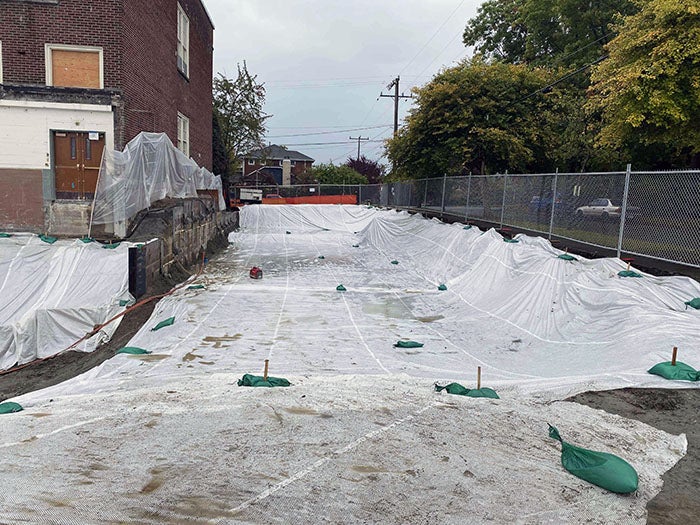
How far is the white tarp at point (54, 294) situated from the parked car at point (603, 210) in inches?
344

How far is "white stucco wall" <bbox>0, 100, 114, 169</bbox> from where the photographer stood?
44.5 ft

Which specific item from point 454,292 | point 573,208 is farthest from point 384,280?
point 573,208

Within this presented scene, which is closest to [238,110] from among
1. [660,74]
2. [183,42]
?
[183,42]

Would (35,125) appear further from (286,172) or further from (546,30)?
(286,172)

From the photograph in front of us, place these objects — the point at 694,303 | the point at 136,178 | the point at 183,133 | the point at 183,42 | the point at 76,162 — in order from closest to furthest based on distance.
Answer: the point at 694,303 → the point at 136,178 → the point at 76,162 → the point at 183,42 → the point at 183,133

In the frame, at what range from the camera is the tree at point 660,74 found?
12.2 meters

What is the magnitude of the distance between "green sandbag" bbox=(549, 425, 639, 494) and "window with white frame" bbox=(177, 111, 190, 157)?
19.4m

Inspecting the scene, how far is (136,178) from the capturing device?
12.6 metres

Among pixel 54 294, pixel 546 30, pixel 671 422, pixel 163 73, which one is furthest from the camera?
pixel 546 30

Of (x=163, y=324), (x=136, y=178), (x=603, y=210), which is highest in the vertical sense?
(x=136, y=178)

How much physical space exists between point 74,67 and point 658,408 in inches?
597

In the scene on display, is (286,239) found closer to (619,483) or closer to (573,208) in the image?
(573,208)

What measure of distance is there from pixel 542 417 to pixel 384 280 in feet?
30.6

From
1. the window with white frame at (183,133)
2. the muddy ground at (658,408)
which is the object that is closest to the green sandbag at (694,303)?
the muddy ground at (658,408)
